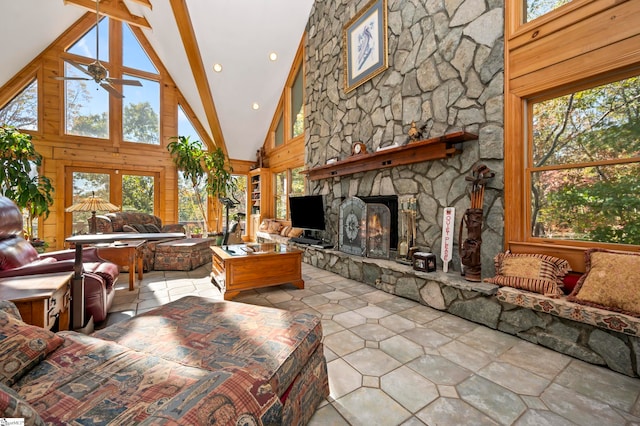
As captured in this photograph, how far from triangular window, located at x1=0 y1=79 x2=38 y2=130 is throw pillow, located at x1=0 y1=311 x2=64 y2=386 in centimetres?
736

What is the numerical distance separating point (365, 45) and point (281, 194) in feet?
14.0

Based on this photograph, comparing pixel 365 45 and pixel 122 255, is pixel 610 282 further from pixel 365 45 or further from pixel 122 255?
pixel 122 255

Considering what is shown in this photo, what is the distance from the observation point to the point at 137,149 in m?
6.87

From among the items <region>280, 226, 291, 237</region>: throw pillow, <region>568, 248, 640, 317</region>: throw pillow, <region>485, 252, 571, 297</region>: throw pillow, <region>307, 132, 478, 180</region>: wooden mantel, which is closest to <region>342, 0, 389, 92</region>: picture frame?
<region>307, 132, 478, 180</region>: wooden mantel

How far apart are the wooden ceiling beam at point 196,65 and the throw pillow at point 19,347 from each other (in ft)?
19.2

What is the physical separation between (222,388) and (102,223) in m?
4.90

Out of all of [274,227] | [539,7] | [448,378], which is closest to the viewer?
[448,378]

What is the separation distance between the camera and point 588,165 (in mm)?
2184

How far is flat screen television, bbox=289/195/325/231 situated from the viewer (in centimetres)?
491

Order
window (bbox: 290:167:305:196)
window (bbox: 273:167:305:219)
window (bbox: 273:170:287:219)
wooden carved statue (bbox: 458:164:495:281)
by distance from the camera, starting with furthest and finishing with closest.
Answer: window (bbox: 273:170:287:219) → window (bbox: 273:167:305:219) → window (bbox: 290:167:305:196) → wooden carved statue (bbox: 458:164:495:281)

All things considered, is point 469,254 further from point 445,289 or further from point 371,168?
point 371,168

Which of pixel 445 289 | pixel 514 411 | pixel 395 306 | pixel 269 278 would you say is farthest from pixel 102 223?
pixel 514 411

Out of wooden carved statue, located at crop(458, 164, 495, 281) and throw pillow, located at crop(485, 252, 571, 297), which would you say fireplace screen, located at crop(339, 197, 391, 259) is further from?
throw pillow, located at crop(485, 252, 571, 297)

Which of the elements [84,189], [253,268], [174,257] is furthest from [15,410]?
[84,189]
